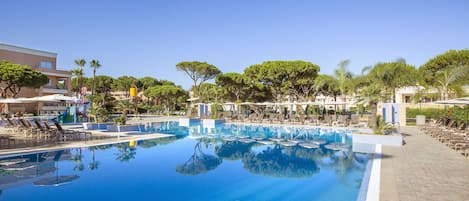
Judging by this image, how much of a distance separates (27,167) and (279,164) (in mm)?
6697

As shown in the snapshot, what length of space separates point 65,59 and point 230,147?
33.1m

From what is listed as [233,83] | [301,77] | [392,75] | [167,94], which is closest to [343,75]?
[301,77]

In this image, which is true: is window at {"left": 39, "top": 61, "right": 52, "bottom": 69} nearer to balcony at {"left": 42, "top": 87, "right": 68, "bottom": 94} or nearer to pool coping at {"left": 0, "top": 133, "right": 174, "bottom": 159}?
balcony at {"left": 42, "top": 87, "right": 68, "bottom": 94}

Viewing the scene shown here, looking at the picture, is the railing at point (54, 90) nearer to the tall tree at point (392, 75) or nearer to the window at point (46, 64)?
the window at point (46, 64)

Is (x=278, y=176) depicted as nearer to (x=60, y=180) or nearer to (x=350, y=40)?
(x=60, y=180)

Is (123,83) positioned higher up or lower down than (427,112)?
higher up

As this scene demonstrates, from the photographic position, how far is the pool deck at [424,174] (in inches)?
185

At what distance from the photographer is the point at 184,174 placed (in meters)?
7.32

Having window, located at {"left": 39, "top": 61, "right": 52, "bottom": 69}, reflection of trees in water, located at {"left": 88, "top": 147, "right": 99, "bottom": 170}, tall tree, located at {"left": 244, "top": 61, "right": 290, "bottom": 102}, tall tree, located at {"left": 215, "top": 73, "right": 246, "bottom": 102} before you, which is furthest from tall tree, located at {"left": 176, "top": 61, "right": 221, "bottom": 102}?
reflection of trees in water, located at {"left": 88, "top": 147, "right": 99, "bottom": 170}

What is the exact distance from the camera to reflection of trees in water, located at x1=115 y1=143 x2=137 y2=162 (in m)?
9.09

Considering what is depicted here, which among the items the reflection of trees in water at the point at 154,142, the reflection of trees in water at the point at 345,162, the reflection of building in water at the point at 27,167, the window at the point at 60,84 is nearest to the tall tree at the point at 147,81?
the window at the point at 60,84

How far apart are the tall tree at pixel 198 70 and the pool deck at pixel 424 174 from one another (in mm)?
25884

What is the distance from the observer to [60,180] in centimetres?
643

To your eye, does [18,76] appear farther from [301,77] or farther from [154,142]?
[301,77]
